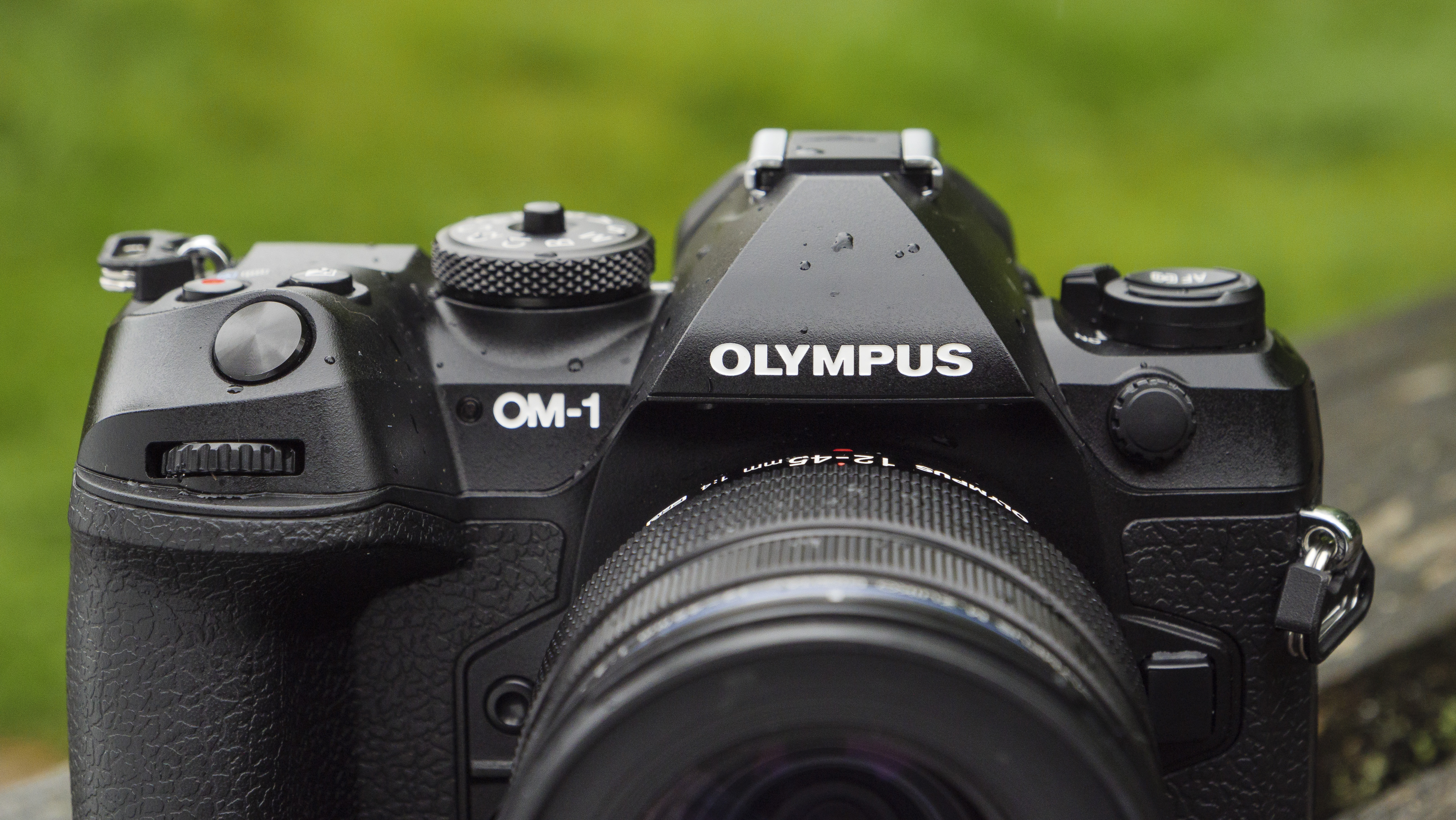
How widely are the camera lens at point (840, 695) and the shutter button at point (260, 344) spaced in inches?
7.6

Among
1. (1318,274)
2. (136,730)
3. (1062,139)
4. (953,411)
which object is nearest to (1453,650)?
(953,411)

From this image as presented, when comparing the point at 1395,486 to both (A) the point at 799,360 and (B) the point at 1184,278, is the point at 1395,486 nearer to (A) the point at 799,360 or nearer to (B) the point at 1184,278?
(B) the point at 1184,278

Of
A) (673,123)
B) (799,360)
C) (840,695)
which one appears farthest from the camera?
(673,123)

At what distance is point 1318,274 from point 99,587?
1771 mm

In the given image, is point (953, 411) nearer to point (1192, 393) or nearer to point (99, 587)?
point (1192, 393)

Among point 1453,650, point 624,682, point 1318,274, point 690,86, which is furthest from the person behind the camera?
point 690,86

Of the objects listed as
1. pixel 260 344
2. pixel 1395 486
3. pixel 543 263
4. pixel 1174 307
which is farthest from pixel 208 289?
pixel 1395 486

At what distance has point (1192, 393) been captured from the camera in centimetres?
69

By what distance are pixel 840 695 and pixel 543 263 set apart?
0.30m

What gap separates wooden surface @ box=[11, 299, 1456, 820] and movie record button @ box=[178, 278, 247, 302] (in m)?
0.43

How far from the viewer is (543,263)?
2.39 feet

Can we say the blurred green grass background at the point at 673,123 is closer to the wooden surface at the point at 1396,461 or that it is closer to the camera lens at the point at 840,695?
the wooden surface at the point at 1396,461

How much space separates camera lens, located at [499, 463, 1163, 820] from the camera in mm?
525

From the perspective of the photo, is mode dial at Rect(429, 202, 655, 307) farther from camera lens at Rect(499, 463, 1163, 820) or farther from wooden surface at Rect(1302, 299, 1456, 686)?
wooden surface at Rect(1302, 299, 1456, 686)
